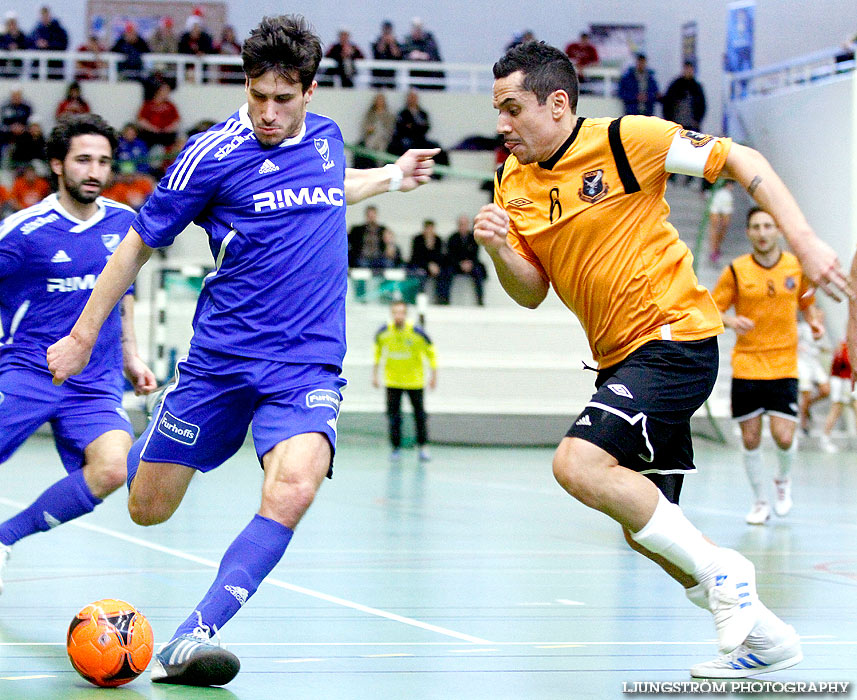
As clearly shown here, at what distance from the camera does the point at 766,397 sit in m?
9.86

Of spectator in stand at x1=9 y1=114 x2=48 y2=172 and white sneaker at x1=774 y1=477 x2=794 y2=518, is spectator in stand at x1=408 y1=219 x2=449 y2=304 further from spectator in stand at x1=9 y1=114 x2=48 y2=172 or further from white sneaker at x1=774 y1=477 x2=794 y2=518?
white sneaker at x1=774 y1=477 x2=794 y2=518

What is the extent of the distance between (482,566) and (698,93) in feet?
56.9

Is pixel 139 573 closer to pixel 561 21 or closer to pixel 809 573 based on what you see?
pixel 809 573

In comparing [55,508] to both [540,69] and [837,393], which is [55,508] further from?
[837,393]

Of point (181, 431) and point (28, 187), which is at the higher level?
point (28, 187)

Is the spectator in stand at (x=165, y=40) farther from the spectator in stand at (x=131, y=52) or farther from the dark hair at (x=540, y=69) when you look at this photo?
the dark hair at (x=540, y=69)

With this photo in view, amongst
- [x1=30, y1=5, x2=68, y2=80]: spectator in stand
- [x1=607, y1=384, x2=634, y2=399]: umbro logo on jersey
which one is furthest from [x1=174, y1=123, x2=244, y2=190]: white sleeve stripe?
[x1=30, y1=5, x2=68, y2=80]: spectator in stand

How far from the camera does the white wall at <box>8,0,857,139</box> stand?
82.9ft

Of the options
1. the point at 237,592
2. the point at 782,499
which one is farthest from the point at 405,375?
the point at 237,592

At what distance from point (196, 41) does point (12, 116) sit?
3.75 metres

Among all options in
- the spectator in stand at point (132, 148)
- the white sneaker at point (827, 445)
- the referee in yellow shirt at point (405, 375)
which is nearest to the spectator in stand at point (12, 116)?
the spectator in stand at point (132, 148)

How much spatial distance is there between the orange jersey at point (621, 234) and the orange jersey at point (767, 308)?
5.31 metres

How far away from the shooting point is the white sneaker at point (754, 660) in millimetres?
4406

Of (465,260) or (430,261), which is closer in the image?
(430,261)
